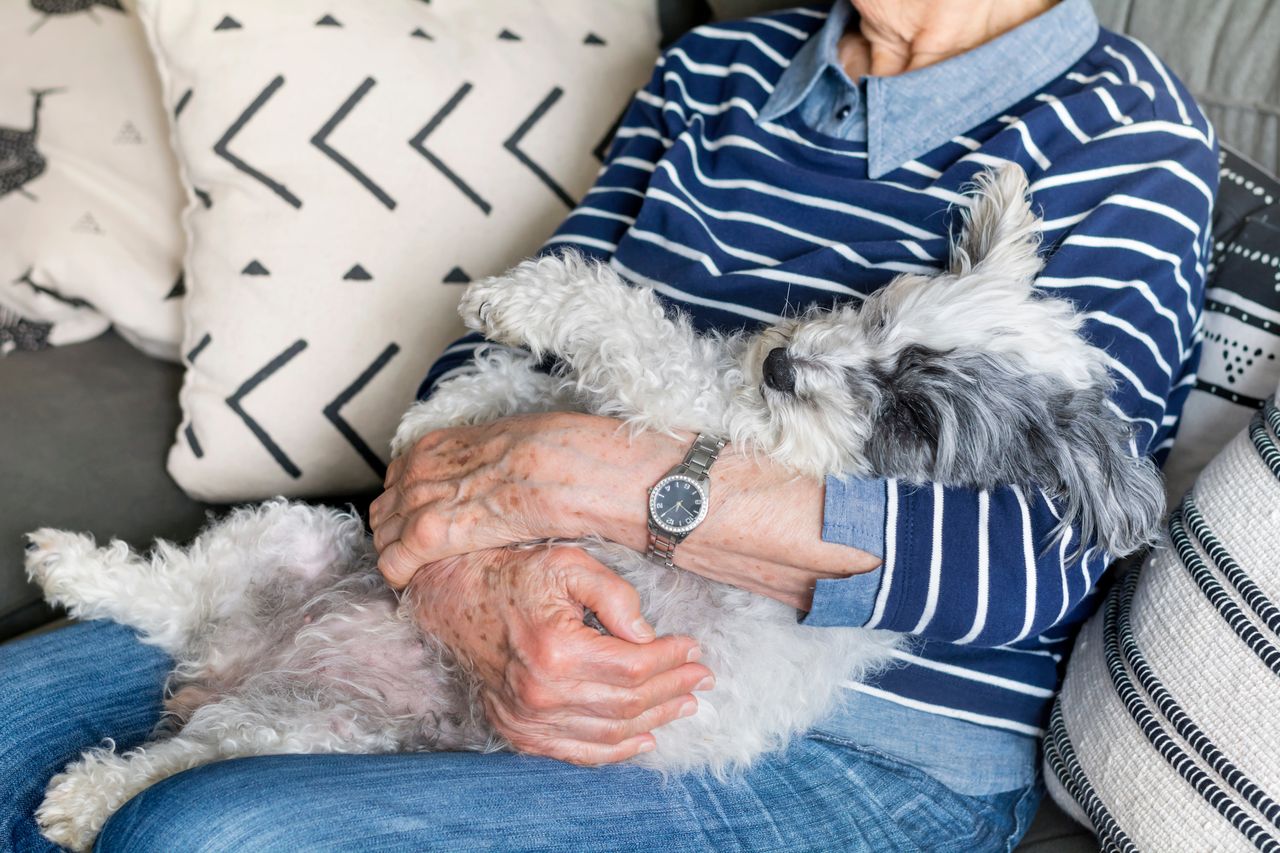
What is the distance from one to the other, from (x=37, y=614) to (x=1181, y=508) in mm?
1957

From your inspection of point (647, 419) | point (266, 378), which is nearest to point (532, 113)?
point (266, 378)

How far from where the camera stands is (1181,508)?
143 cm

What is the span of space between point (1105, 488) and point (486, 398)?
1.00 m

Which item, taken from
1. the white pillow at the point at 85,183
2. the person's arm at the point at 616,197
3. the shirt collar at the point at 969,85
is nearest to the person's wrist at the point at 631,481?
the person's arm at the point at 616,197

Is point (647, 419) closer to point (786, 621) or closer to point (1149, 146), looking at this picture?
point (786, 621)

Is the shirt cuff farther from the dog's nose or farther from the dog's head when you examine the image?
the dog's nose

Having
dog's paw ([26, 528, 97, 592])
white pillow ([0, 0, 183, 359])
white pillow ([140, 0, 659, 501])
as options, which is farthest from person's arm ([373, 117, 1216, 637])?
white pillow ([0, 0, 183, 359])

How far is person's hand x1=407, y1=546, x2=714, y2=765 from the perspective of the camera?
1.39 m

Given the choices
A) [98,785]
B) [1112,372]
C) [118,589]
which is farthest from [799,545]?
[118,589]

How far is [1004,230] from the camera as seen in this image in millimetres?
1444

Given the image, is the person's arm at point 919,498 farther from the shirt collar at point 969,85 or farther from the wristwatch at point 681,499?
the shirt collar at point 969,85

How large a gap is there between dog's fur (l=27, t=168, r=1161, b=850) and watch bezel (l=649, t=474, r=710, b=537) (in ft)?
0.33

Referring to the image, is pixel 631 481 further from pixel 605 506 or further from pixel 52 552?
pixel 52 552

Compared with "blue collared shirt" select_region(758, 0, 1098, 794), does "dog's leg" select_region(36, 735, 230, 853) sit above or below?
below
